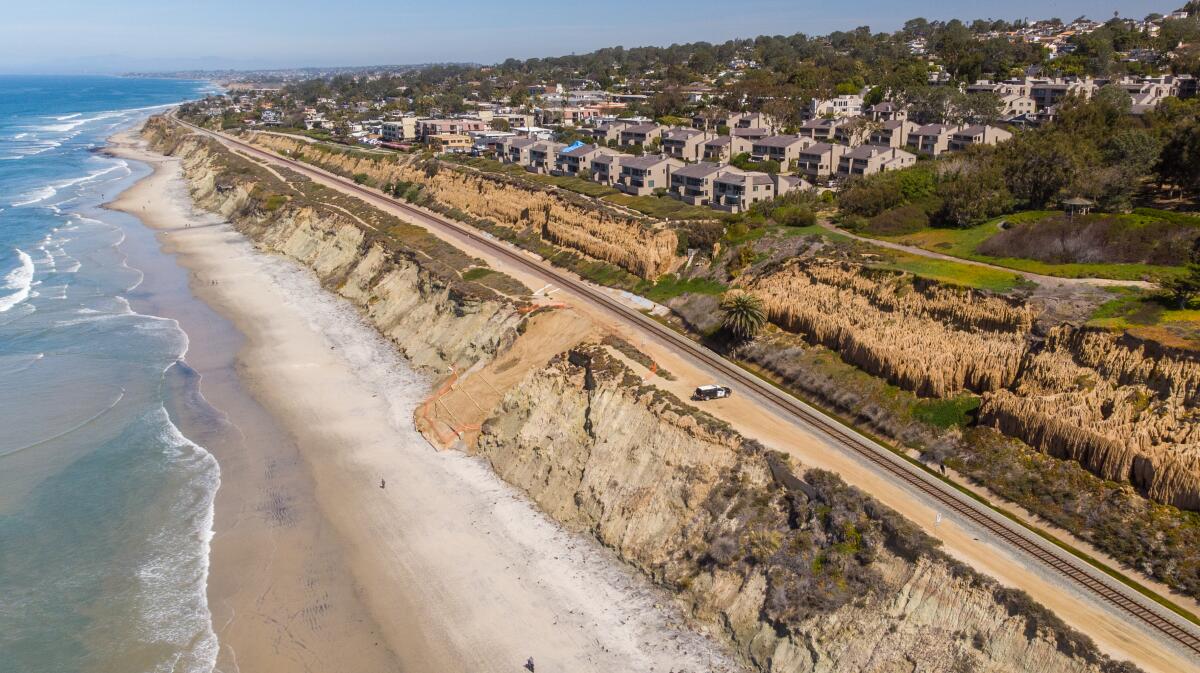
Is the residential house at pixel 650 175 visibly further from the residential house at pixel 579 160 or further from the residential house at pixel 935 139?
the residential house at pixel 935 139

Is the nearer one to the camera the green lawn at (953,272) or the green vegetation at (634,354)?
the green lawn at (953,272)

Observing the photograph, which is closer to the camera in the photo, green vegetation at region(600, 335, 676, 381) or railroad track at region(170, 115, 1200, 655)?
railroad track at region(170, 115, 1200, 655)

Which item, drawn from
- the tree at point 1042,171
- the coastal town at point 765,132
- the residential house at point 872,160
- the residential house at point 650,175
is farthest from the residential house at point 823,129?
the tree at point 1042,171

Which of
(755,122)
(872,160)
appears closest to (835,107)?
(755,122)

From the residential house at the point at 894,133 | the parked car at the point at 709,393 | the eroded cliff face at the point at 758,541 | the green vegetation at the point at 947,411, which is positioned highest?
the residential house at the point at 894,133

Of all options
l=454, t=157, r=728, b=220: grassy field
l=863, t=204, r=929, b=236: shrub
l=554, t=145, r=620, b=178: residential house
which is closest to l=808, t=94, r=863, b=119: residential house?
l=554, t=145, r=620, b=178: residential house

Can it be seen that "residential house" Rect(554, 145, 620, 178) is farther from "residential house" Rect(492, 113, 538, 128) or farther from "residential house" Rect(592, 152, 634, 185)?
"residential house" Rect(492, 113, 538, 128)

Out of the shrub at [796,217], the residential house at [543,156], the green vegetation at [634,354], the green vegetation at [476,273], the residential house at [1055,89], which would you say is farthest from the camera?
the residential house at [1055,89]
